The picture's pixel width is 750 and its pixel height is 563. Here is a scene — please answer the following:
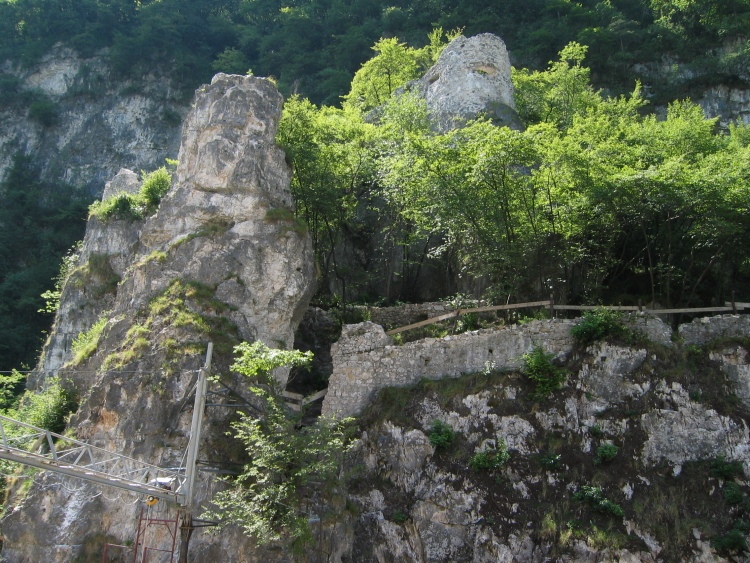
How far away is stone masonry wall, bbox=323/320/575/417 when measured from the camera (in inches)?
682

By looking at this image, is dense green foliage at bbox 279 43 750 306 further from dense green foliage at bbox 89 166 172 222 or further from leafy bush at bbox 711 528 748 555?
leafy bush at bbox 711 528 748 555

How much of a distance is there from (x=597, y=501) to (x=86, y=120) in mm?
40932

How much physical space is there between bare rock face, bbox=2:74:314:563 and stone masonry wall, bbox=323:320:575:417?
2.04 m

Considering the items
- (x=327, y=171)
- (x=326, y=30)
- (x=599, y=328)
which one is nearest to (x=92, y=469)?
(x=599, y=328)

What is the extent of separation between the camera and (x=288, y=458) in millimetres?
14078

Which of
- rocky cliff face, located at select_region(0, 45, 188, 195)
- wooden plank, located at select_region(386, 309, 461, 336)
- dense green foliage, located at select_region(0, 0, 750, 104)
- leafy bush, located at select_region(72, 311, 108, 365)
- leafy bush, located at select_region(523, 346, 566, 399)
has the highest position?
dense green foliage, located at select_region(0, 0, 750, 104)

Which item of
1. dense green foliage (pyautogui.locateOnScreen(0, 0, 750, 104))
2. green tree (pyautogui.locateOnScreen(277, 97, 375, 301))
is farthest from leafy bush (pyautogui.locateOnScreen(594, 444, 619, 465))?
dense green foliage (pyautogui.locateOnScreen(0, 0, 750, 104))

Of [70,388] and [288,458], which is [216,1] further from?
[288,458]

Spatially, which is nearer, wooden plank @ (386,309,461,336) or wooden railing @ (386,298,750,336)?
wooden railing @ (386,298,750,336)

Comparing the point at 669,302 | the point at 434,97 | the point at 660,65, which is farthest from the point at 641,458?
the point at 660,65

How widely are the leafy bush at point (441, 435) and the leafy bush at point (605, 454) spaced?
3216 millimetres

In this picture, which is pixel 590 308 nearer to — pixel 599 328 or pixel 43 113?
pixel 599 328

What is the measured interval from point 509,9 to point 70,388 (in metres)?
35.5

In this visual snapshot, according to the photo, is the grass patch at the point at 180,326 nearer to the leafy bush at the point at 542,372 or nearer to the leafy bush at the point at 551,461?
the leafy bush at the point at 542,372
